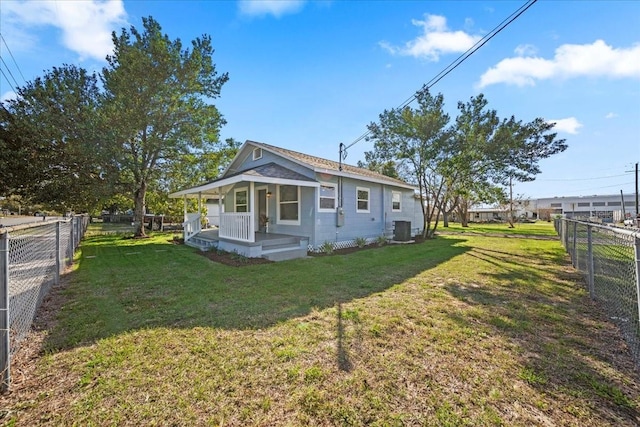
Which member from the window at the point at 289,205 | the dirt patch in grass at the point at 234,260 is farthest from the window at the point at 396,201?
the dirt patch in grass at the point at 234,260

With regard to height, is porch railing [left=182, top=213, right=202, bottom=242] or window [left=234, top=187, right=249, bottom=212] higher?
window [left=234, top=187, right=249, bottom=212]

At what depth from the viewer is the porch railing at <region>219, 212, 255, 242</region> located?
8517 millimetres

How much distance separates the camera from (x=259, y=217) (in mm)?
12125

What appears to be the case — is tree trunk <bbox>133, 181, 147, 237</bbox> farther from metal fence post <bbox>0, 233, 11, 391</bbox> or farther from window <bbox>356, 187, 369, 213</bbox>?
metal fence post <bbox>0, 233, 11, 391</bbox>

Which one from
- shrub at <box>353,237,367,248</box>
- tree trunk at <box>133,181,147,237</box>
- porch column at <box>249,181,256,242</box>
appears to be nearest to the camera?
porch column at <box>249,181,256,242</box>

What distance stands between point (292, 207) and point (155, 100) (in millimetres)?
8892

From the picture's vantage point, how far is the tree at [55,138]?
1202cm

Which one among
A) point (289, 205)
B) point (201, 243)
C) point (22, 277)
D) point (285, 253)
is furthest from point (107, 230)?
point (22, 277)

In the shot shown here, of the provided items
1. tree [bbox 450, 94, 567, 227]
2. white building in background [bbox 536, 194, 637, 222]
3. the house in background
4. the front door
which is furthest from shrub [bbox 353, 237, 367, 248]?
white building in background [bbox 536, 194, 637, 222]

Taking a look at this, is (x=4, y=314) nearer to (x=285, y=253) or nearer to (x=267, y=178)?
(x=267, y=178)

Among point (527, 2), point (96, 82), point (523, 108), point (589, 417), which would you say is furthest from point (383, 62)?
point (96, 82)

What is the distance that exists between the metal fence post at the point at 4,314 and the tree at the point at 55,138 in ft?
39.8

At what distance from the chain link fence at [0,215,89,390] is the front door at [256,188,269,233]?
6792mm

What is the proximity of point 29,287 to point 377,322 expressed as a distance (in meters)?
4.98
